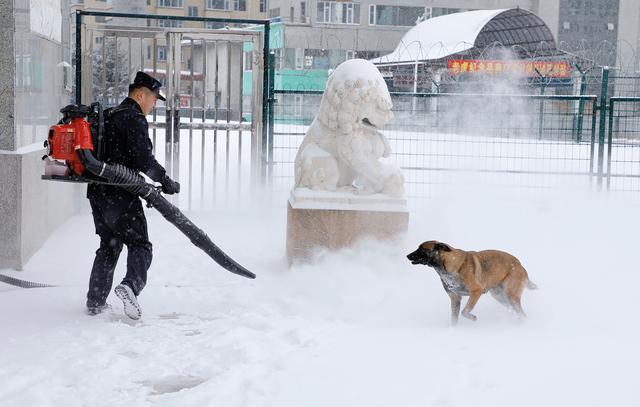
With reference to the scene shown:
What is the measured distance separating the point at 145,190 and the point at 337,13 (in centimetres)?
4483

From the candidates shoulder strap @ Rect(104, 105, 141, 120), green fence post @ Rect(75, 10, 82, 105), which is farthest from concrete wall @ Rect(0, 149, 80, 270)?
green fence post @ Rect(75, 10, 82, 105)

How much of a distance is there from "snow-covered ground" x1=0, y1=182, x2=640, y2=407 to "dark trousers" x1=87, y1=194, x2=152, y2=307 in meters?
0.26

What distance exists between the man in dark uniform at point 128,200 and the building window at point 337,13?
43.4m

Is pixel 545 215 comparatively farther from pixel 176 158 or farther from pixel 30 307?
pixel 30 307

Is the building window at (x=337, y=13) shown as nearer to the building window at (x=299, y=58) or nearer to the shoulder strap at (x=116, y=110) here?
the building window at (x=299, y=58)

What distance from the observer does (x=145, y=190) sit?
274 inches

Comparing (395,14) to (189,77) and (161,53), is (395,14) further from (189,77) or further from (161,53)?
(189,77)

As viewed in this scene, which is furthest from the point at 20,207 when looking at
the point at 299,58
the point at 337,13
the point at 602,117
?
the point at 337,13

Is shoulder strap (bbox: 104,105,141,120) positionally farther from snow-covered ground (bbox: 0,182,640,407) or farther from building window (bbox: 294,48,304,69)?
building window (bbox: 294,48,304,69)

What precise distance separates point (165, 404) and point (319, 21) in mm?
45765

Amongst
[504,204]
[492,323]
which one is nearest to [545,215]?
[504,204]

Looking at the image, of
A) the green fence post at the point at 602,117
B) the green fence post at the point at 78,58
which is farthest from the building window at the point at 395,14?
the green fence post at the point at 78,58

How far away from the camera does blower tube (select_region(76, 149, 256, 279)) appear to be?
6.63 m

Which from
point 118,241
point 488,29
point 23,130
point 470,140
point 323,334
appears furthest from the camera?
point 488,29
